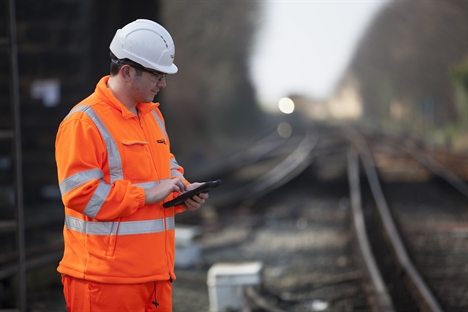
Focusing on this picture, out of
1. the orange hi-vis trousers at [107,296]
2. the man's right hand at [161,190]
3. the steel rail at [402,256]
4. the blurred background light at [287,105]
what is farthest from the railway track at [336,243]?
the blurred background light at [287,105]

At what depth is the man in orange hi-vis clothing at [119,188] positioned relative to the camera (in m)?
3.28

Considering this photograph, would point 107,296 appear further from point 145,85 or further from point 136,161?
point 145,85

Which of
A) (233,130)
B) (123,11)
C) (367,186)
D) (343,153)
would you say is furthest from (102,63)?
(233,130)

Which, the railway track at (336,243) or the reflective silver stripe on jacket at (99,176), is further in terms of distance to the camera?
the railway track at (336,243)

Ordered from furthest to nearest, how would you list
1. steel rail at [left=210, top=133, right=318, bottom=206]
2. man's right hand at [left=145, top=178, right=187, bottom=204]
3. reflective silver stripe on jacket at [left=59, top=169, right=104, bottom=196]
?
steel rail at [left=210, top=133, right=318, bottom=206] → man's right hand at [left=145, top=178, right=187, bottom=204] → reflective silver stripe on jacket at [left=59, top=169, right=104, bottom=196]

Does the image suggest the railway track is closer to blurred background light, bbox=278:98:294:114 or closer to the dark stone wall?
the dark stone wall

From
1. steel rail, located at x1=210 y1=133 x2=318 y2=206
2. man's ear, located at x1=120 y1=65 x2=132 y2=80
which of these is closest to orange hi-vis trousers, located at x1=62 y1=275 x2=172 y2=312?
man's ear, located at x1=120 y1=65 x2=132 y2=80

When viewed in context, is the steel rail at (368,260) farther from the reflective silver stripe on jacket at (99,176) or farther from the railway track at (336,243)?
the reflective silver stripe on jacket at (99,176)

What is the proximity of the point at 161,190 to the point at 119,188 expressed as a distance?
20 centimetres

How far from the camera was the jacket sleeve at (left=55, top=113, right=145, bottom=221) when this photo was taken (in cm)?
325

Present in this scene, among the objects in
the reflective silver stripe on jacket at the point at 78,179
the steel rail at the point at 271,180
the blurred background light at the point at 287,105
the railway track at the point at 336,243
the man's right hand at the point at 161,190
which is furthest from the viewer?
the blurred background light at the point at 287,105

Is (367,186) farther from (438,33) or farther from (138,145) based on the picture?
(438,33)

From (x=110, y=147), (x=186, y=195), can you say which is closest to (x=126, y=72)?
(x=110, y=147)

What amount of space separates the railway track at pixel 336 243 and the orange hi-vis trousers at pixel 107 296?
2.80m
